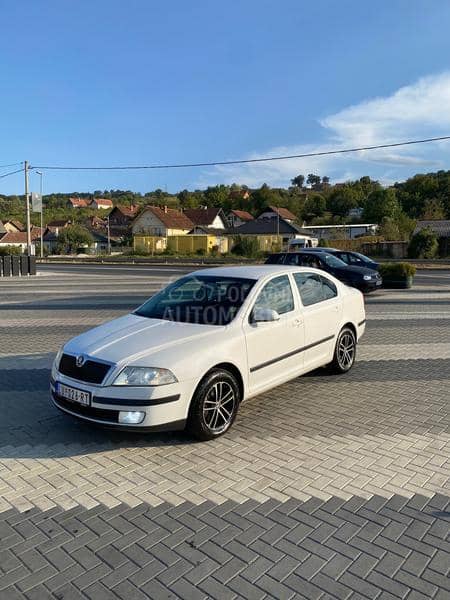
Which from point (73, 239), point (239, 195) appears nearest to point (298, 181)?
point (239, 195)

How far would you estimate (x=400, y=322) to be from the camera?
1105 centimetres

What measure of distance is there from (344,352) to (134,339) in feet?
10.5

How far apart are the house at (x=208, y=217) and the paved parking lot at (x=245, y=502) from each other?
279 ft

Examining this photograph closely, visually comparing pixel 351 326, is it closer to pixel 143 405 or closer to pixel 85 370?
pixel 143 405

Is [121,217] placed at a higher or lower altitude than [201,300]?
higher

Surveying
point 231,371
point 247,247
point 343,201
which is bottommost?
point 231,371

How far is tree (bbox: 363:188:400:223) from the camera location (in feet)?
296

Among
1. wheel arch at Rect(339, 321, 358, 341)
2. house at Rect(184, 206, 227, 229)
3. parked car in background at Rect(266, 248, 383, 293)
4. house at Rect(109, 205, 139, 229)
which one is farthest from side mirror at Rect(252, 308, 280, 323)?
house at Rect(109, 205, 139, 229)

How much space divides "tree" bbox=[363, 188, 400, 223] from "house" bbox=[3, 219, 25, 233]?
76.6 m

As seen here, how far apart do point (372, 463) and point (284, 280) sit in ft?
7.38

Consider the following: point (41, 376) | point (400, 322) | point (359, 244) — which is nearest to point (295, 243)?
point (359, 244)

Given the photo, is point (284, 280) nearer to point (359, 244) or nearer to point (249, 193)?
point (359, 244)

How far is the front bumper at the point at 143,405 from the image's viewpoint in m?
3.96

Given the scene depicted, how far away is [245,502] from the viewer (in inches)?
133
